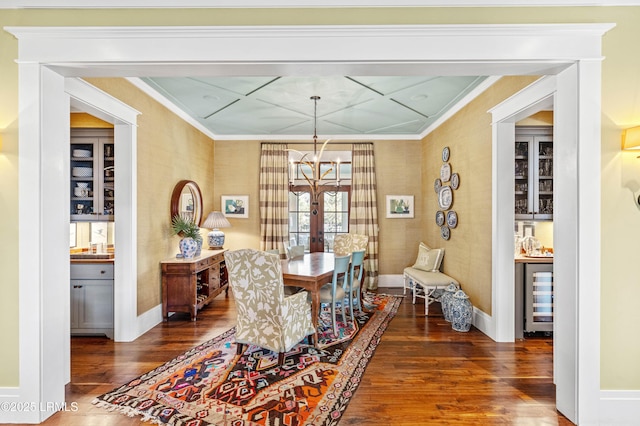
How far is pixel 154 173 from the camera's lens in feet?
13.6

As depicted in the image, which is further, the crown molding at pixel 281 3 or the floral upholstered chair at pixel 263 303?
the floral upholstered chair at pixel 263 303

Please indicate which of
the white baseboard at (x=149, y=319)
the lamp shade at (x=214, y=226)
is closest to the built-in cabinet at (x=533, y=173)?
the lamp shade at (x=214, y=226)

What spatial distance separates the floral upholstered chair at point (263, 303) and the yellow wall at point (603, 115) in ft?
5.26

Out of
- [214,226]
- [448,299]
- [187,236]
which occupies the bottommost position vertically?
[448,299]

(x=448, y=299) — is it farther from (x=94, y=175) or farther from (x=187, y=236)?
(x=94, y=175)

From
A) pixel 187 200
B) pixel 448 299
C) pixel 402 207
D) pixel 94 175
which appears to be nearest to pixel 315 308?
pixel 448 299

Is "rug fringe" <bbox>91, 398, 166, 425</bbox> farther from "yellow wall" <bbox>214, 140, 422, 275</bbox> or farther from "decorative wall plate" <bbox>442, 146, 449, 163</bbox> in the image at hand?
"decorative wall plate" <bbox>442, 146, 449, 163</bbox>

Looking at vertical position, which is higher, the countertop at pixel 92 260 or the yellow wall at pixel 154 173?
the yellow wall at pixel 154 173

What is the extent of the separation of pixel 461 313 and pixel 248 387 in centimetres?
268

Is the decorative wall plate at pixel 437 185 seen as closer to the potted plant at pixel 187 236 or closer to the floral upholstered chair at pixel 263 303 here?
the floral upholstered chair at pixel 263 303

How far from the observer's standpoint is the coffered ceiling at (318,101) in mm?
3691

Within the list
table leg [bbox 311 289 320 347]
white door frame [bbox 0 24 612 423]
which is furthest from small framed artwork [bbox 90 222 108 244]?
table leg [bbox 311 289 320 347]

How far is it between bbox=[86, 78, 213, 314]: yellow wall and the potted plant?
0.33ft

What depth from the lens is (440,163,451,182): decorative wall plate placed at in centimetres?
493
